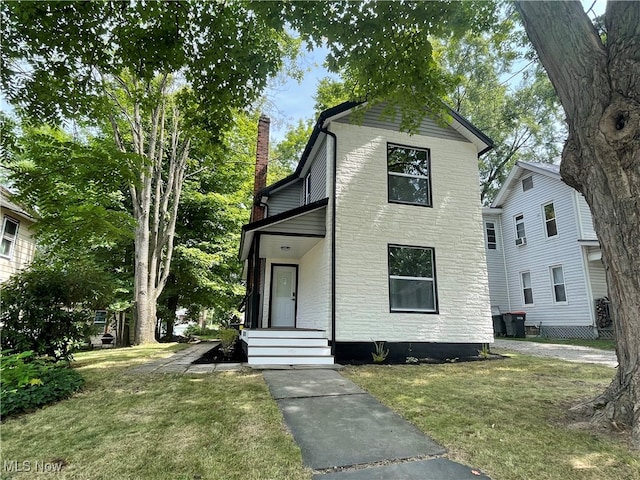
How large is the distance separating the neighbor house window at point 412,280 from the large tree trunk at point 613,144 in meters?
4.65

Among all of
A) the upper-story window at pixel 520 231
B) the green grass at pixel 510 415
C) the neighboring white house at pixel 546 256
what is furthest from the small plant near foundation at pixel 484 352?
the upper-story window at pixel 520 231

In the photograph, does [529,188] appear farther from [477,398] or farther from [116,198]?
[116,198]

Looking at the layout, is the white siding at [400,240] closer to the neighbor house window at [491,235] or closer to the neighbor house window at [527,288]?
the neighbor house window at [527,288]

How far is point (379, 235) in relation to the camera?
Result: 8203mm

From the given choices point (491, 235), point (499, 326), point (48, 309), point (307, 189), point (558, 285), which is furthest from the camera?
point (491, 235)

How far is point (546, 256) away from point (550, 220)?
5.48 feet

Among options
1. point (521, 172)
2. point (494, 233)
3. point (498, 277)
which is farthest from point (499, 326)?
point (521, 172)

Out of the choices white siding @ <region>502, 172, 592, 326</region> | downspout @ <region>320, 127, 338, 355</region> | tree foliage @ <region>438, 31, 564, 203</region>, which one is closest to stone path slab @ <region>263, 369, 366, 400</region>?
downspout @ <region>320, 127, 338, 355</region>

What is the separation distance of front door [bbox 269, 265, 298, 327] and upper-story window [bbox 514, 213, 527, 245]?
12267 millimetres

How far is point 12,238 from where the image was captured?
488 inches

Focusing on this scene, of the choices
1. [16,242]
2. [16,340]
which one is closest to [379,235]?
[16,340]

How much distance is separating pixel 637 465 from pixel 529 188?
653 inches

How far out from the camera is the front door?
10758mm

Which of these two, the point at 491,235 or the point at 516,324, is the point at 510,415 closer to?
the point at 516,324
